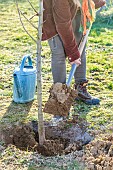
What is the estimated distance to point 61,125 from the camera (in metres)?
4.68

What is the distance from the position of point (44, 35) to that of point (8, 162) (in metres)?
1.46

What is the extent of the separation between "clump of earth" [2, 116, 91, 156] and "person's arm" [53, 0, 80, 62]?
0.71 meters

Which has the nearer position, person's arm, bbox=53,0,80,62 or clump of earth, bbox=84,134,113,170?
clump of earth, bbox=84,134,113,170

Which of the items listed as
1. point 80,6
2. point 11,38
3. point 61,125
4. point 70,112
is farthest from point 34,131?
point 11,38

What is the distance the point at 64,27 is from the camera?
4543 mm

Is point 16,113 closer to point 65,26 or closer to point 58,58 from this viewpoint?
point 58,58

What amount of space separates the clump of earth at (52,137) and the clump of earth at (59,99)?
0.55 ft

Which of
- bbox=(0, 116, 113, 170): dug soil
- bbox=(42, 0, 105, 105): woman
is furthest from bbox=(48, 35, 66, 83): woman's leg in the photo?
bbox=(0, 116, 113, 170): dug soil

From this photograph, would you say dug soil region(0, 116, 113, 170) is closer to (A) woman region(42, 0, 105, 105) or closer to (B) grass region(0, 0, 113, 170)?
(B) grass region(0, 0, 113, 170)

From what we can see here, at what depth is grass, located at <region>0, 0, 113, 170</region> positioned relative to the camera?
15.6 feet

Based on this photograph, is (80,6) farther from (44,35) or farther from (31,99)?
(31,99)

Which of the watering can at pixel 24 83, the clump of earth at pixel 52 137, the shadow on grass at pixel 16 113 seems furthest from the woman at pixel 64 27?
the clump of earth at pixel 52 137

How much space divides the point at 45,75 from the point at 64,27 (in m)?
1.83

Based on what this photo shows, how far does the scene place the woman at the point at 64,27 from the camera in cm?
448
